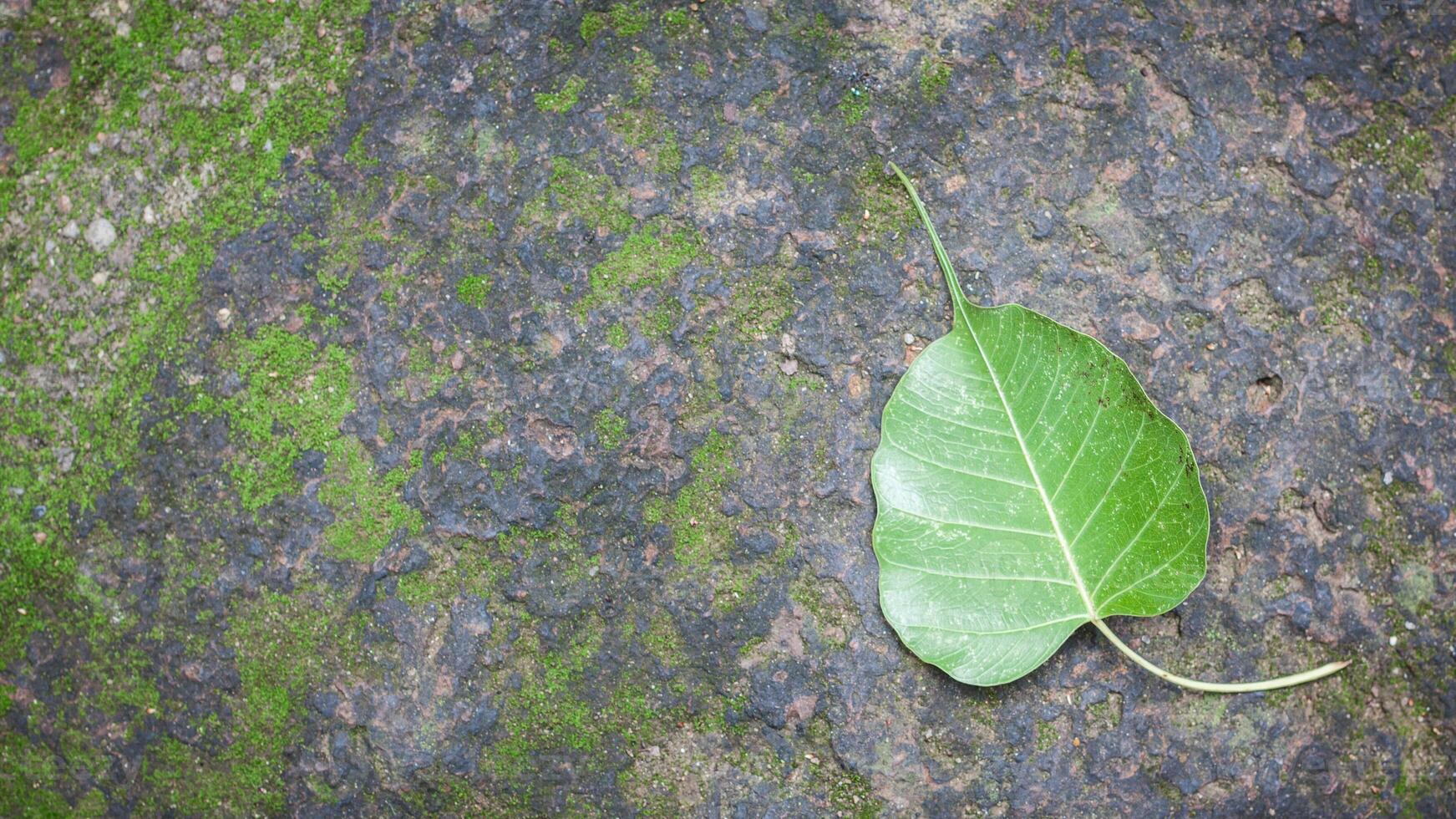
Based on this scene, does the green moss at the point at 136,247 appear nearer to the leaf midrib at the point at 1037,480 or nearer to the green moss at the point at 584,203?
the green moss at the point at 584,203

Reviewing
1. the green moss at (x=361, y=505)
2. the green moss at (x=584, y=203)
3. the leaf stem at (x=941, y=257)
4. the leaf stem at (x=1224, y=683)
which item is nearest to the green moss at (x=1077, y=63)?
the leaf stem at (x=941, y=257)

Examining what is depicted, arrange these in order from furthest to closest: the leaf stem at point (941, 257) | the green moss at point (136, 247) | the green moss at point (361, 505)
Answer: the green moss at point (136, 247) → the green moss at point (361, 505) → the leaf stem at point (941, 257)

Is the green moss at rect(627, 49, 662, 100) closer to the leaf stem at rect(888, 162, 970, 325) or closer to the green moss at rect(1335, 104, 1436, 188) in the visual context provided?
the leaf stem at rect(888, 162, 970, 325)

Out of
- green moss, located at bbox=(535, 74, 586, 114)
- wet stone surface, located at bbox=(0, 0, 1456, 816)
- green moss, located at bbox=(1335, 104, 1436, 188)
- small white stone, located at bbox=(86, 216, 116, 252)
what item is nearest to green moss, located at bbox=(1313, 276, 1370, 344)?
wet stone surface, located at bbox=(0, 0, 1456, 816)

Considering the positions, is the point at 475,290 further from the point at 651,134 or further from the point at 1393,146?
the point at 1393,146

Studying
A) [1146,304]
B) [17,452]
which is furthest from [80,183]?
[1146,304]

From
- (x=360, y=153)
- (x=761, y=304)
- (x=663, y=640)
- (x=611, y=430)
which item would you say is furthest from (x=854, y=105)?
(x=663, y=640)
